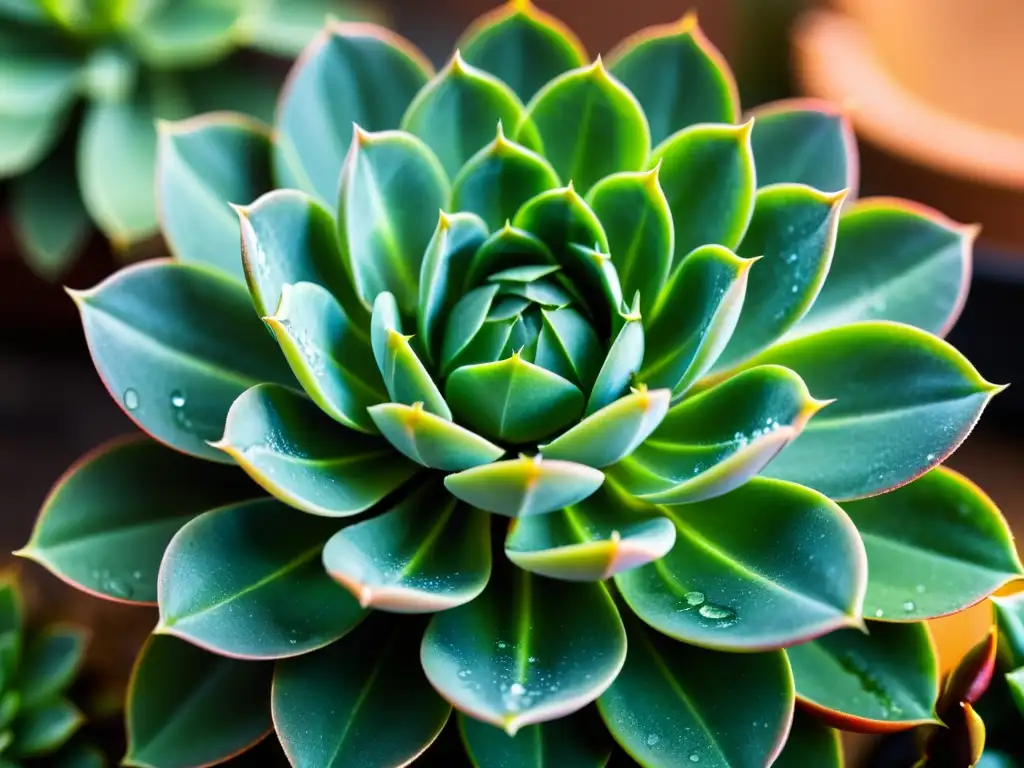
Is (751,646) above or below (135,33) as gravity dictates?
below

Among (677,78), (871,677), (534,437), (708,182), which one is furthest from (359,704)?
(677,78)

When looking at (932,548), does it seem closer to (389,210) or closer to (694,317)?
(694,317)

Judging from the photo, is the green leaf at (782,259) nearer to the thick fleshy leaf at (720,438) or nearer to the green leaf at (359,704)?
the thick fleshy leaf at (720,438)

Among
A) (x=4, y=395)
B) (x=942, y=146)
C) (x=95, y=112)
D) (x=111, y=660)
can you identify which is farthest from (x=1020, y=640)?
(x=4, y=395)

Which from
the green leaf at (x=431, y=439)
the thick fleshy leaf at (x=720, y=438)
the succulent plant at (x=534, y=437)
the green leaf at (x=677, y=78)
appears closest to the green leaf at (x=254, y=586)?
the succulent plant at (x=534, y=437)

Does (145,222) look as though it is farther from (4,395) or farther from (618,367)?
(618,367)

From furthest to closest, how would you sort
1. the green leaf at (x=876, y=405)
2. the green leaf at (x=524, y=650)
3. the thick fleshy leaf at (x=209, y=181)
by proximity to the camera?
the thick fleshy leaf at (x=209, y=181)
the green leaf at (x=876, y=405)
the green leaf at (x=524, y=650)
